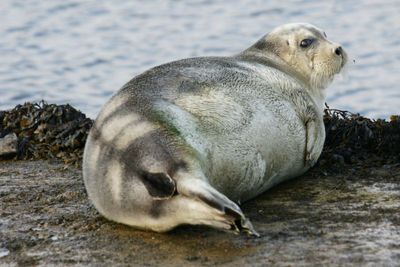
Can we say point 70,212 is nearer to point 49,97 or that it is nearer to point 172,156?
point 172,156

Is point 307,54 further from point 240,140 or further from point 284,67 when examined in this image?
point 240,140

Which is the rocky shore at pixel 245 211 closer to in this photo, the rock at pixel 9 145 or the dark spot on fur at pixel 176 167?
the rock at pixel 9 145

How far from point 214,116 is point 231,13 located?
1548 centimetres

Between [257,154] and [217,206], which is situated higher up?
[217,206]

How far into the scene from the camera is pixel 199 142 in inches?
229

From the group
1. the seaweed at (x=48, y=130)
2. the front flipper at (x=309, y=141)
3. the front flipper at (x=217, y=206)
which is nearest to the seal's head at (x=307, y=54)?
the front flipper at (x=309, y=141)

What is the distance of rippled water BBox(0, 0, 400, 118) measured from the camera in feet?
49.2

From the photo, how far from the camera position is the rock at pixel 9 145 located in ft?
26.7

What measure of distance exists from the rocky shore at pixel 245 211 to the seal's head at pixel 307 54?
1.55ft

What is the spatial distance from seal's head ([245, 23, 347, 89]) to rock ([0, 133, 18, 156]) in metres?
1.95

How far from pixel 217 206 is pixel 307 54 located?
9.37 ft

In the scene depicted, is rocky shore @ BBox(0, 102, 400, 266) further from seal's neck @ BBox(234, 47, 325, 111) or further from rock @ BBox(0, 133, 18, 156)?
seal's neck @ BBox(234, 47, 325, 111)

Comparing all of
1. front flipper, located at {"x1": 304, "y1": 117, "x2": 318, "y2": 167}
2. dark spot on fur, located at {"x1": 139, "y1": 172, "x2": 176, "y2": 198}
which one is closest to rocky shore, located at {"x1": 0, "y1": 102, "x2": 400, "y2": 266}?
front flipper, located at {"x1": 304, "y1": 117, "x2": 318, "y2": 167}

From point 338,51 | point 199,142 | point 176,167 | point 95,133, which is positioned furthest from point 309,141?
point 176,167
